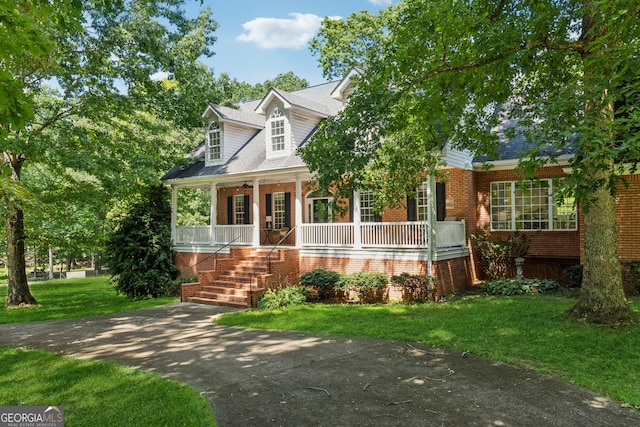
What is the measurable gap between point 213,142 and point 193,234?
415 centimetres

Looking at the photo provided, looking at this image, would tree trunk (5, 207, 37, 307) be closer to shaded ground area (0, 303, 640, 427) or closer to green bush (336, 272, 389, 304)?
shaded ground area (0, 303, 640, 427)

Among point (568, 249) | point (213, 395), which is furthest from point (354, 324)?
point (568, 249)

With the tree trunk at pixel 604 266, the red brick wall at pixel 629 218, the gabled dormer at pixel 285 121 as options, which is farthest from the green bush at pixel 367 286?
the red brick wall at pixel 629 218

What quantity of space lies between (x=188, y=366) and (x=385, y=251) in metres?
7.89

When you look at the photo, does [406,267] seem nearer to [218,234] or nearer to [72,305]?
[218,234]

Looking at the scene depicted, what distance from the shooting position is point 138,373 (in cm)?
646

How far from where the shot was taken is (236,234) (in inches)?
688

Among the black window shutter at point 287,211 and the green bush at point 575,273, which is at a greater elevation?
the black window shutter at point 287,211

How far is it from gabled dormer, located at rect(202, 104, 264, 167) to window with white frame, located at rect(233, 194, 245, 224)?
2677mm

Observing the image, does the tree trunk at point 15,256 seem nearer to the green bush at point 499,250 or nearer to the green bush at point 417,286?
the green bush at point 417,286

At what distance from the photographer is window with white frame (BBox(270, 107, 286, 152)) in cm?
1683

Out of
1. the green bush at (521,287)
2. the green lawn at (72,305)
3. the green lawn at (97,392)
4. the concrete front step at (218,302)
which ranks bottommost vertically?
the green lawn at (72,305)

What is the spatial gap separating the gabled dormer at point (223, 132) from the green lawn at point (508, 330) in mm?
9413

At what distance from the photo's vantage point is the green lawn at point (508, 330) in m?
6.05
